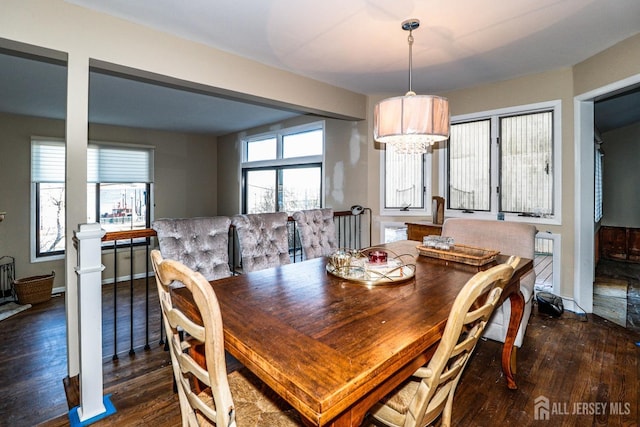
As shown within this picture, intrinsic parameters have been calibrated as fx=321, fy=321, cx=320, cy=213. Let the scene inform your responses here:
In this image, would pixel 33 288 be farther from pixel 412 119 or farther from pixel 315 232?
pixel 412 119

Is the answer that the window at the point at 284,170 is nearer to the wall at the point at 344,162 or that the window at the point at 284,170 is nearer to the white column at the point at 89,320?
the wall at the point at 344,162

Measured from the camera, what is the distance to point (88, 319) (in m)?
1.91

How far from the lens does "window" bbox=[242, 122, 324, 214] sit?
199 inches

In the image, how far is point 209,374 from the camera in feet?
3.05

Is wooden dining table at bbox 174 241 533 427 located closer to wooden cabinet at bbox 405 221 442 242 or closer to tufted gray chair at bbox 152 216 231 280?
tufted gray chair at bbox 152 216 231 280

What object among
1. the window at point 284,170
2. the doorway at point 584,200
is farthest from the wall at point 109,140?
the doorway at point 584,200

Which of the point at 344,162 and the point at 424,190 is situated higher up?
the point at 344,162

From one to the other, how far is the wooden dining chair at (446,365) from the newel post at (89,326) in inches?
66.7

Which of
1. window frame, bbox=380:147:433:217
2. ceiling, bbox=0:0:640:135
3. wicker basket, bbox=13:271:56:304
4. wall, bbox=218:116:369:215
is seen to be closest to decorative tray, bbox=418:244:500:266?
ceiling, bbox=0:0:640:135

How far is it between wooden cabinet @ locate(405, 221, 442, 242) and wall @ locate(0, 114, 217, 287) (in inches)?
190

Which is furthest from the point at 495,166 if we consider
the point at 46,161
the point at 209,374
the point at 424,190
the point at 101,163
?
the point at 46,161

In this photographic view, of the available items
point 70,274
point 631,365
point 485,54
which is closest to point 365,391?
point 70,274

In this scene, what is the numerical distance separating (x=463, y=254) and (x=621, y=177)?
21.5ft

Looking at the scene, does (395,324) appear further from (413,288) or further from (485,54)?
(485,54)
